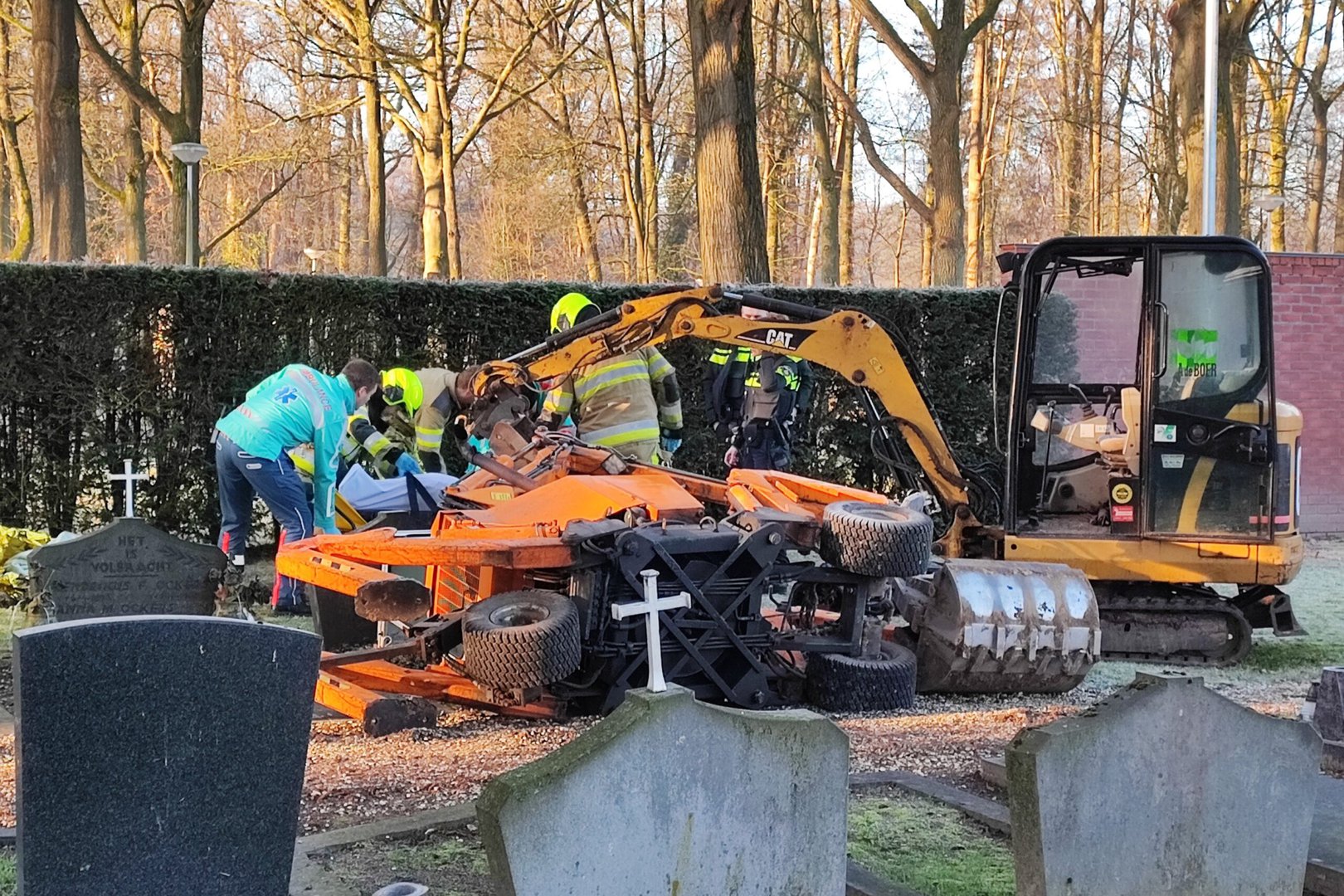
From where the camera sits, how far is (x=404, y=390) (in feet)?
31.5

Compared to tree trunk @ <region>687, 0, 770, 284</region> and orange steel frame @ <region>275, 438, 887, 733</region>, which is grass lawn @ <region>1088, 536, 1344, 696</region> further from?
tree trunk @ <region>687, 0, 770, 284</region>

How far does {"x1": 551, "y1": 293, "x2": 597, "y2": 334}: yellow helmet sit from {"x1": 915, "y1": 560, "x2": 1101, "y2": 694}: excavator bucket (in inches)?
119

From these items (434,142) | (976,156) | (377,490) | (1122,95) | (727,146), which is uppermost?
(1122,95)

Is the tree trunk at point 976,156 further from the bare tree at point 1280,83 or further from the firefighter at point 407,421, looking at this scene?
the firefighter at point 407,421

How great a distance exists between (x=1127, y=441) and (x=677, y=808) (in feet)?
19.5

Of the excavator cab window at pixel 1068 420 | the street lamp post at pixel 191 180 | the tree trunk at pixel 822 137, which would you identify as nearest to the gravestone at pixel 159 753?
the excavator cab window at pixel 1068 420

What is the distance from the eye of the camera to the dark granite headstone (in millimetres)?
7301

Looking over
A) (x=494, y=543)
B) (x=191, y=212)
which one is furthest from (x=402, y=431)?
(x=191, y=212)

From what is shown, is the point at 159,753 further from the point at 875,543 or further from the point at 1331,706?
the point at 1331,706

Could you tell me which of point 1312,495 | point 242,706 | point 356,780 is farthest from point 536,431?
point 1312,495

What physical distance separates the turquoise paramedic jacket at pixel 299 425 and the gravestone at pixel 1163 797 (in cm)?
601

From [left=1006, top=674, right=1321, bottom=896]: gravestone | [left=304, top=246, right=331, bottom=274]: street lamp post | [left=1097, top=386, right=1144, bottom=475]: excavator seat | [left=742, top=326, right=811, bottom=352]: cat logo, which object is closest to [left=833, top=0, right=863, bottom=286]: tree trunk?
[left=304, top=246, right=331, bottom=274]: street lamp post

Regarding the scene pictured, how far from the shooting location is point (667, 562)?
5.93 m

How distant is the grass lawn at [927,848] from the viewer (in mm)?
4078
